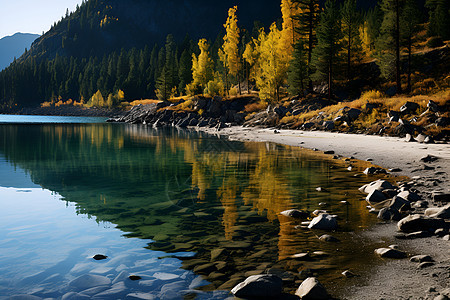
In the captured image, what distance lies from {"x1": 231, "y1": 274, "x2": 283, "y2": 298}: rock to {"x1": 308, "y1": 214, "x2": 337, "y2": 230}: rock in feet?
9.24

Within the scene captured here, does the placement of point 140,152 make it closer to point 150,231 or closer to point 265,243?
point 150,231

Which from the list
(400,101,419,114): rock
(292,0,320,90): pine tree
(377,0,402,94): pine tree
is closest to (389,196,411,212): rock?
(400,101,419,114): rock

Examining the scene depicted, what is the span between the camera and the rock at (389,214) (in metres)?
7.30

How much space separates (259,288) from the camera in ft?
13.9

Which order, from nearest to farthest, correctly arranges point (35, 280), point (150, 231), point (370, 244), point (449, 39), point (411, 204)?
point (35, 280), point (370, 244), point (150, 231), point (411, 204), point (449, 39)

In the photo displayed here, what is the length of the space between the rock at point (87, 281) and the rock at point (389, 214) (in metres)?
5.77

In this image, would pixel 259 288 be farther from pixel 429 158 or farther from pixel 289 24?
pixel 289 24

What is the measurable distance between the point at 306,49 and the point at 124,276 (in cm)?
4450

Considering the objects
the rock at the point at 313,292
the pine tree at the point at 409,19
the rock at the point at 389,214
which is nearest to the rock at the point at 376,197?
the rock at the point at 389,214

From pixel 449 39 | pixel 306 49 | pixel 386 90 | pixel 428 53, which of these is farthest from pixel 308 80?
pixel 449 39

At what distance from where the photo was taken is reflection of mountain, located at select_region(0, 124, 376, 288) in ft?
20.2

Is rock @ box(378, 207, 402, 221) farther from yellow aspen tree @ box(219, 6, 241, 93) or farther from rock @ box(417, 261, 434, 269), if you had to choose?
yellow aspen tree @ box(219, 6, 241, 93)

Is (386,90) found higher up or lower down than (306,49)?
lower down

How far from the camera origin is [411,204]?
819 centimetres
